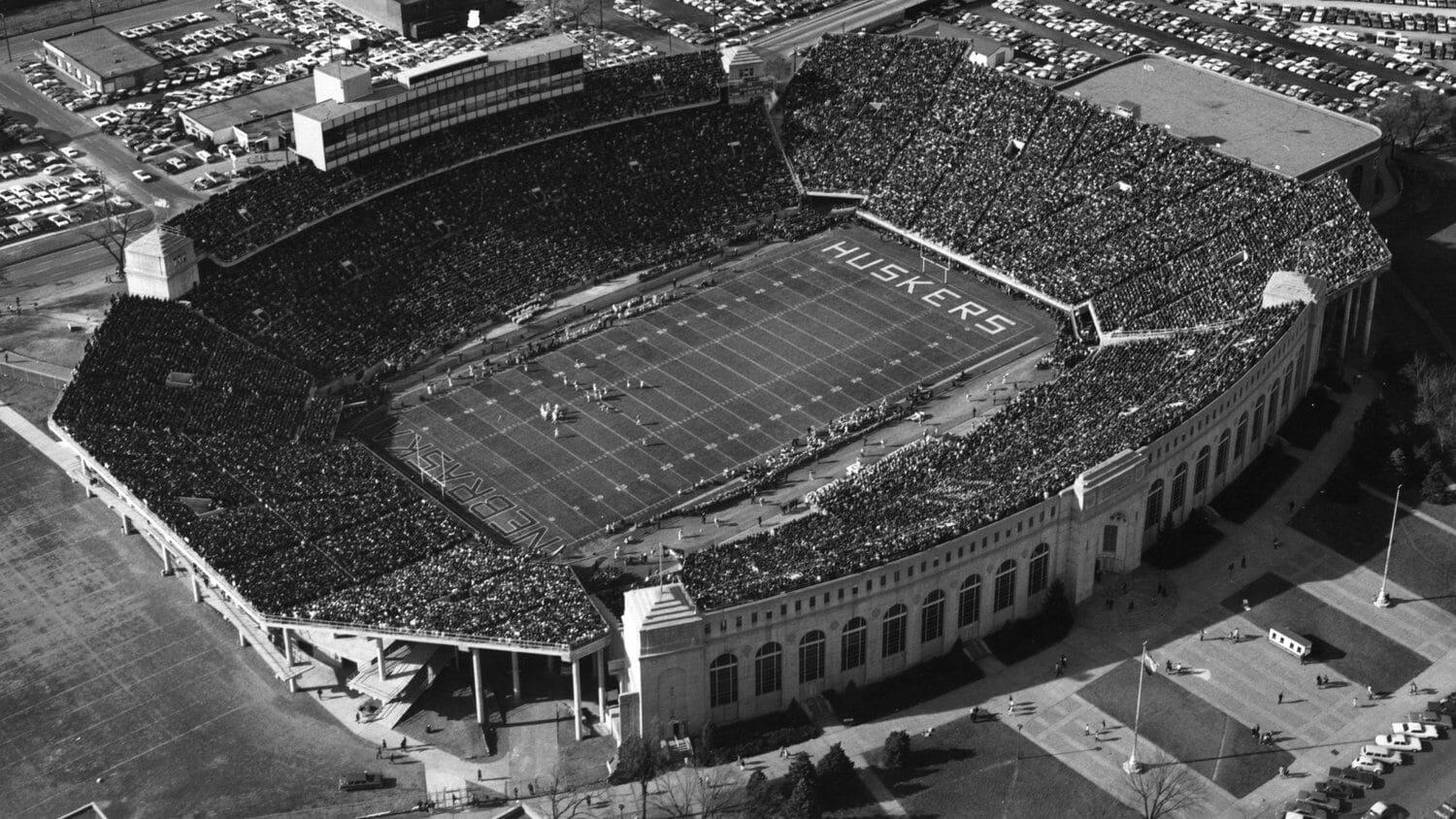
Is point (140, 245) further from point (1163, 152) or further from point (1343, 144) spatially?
point (1343, 144)

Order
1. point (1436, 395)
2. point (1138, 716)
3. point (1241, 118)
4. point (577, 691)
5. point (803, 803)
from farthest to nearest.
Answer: point (1241, 118) → point (1436, 395) → point (1138, 716) → point (577, 691) → point (803, 803)

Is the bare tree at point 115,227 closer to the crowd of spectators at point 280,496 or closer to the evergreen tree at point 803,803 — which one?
the crowd of spectators at point 280,496

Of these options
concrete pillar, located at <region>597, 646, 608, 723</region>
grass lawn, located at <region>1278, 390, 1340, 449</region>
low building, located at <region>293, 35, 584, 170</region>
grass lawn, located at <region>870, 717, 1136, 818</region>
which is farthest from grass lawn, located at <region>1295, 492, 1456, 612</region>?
low building, located at <region>293, 35, 584, 170</region>

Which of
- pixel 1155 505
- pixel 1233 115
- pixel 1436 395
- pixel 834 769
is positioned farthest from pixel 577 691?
pixel 1233 115

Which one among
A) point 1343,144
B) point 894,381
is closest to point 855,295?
point 894,381

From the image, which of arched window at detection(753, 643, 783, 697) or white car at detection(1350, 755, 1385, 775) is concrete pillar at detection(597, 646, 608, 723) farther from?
white car at detection(1350, 755, 1385, 775)

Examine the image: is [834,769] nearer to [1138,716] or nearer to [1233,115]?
[1138,716]

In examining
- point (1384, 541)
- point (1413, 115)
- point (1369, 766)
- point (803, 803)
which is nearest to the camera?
point (803, 803)
